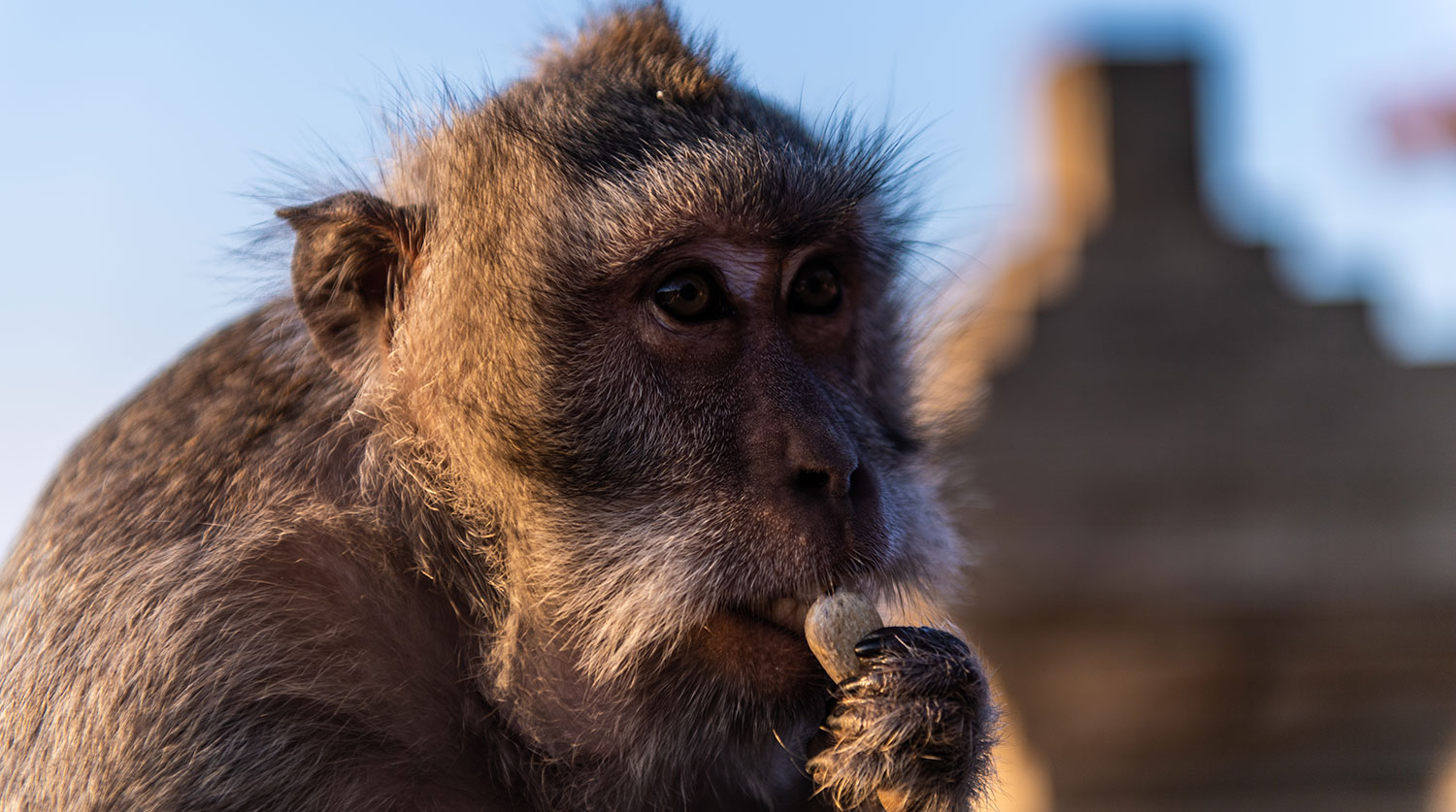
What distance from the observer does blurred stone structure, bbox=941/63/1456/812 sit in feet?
28.5

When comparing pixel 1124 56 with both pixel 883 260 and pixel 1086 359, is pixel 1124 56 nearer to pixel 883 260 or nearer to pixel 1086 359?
pixel 1086 359

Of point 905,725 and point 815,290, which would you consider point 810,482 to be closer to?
point 905,725

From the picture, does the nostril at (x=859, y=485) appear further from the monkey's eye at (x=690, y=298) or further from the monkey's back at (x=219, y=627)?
the monkey's back at (x=219, y=627)

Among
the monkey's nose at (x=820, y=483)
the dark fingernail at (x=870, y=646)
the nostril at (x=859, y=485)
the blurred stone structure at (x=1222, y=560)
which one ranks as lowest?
the blurred stone structure at (x=1222, y=560)

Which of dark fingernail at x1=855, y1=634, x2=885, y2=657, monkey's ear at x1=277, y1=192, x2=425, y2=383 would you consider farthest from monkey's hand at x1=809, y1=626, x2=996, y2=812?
monkey's ear at x1=277, y1=192, x2=425, y2=383

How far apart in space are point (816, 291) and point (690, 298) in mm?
380

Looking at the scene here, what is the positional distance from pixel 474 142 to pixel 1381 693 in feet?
27.5

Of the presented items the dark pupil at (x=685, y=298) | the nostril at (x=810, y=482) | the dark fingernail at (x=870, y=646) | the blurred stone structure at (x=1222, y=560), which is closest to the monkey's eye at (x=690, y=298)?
the dark pupil at (x=685, y=298)

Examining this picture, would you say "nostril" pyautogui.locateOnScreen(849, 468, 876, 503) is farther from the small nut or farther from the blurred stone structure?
the blurred stone structure

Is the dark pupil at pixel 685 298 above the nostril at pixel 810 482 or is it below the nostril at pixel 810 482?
above

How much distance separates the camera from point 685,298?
243cm

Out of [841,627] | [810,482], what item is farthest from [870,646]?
[810,482]

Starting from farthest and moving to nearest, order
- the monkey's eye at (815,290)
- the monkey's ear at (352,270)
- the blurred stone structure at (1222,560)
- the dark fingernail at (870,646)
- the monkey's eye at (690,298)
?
the blurred stone structure at (1222,560) < the monkey's eye at (815,290) < the monkey's ear at (352,270) < the monkey's eye at (690,298) < the dark fingernail at (870,646)

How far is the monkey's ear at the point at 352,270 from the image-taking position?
2557 mm
